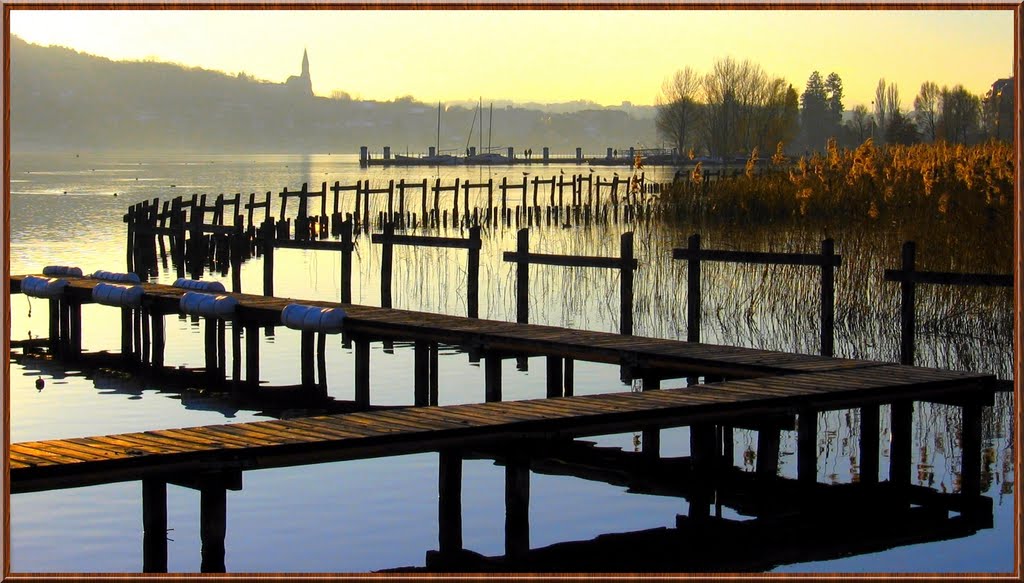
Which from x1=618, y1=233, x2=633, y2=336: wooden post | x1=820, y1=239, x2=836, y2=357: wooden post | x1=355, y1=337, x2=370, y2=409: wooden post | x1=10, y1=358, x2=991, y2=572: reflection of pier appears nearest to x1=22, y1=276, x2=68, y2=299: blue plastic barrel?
x1=355, y1=337, x2=370, y2=409: wooden post

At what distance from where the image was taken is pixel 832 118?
523 ft

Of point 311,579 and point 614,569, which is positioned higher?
point 311,579

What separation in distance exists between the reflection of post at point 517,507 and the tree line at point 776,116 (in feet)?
166

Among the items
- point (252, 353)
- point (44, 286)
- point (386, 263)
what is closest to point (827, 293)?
point (252, 353)

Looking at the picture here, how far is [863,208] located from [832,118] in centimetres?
13650

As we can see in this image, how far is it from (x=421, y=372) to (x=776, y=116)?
9831cm

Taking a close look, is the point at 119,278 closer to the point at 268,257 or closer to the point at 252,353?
the point at 268,257

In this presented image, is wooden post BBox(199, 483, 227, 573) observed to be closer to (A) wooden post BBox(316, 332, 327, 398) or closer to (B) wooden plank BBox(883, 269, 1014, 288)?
(A) wooden post BBox(316, 332, 327, 398)

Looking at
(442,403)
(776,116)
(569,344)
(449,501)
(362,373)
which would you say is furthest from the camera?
(776,116)

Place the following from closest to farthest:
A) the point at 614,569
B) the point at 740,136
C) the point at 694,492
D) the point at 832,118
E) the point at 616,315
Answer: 1. the point at 614,569
2. the point at 694,492
3. the point at 616,315
4. the point at 740,136
5. the point at 832,118

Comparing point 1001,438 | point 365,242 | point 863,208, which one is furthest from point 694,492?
point 365,242

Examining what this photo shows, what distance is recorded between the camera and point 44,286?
71.9 feet

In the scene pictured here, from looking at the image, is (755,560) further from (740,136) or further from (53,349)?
(740,136)

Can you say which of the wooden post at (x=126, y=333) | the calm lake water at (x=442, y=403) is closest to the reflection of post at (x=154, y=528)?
the calm lake water at (x=442, y=403)
